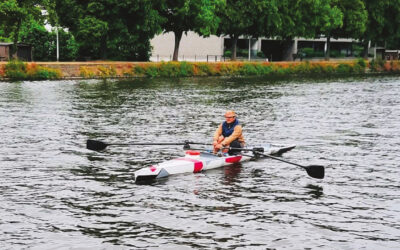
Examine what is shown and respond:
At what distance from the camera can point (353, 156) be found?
24750mm

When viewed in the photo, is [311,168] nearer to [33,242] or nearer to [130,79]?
[33,242]

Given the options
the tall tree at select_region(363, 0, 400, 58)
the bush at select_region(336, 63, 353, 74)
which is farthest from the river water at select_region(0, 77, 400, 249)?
the tall tree at select_region(363, 0, 400, 58)

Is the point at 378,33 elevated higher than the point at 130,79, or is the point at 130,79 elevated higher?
the point at 378,33

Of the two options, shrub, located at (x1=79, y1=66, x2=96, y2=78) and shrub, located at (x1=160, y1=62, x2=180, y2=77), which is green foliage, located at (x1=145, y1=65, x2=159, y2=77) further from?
shrub, located at (x1=79, y1=66, x2=96, y2=78)

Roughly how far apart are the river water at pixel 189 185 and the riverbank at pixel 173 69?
63.8ft

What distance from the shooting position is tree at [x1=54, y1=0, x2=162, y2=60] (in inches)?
2552

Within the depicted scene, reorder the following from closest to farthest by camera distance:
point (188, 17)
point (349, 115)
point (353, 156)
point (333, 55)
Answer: point (353, 156) → point (349, 115) → point (188, 17) → point (333, 55)

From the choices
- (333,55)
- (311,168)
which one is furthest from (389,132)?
(333,55)

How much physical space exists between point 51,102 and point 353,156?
2254cm

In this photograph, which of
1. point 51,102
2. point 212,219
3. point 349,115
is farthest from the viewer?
point 51,102

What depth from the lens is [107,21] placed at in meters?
66.6

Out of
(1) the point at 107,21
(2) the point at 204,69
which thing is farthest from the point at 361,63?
(1) the point at 107,21

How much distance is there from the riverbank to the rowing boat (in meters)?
39.5

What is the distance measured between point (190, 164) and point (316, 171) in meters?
3.79
